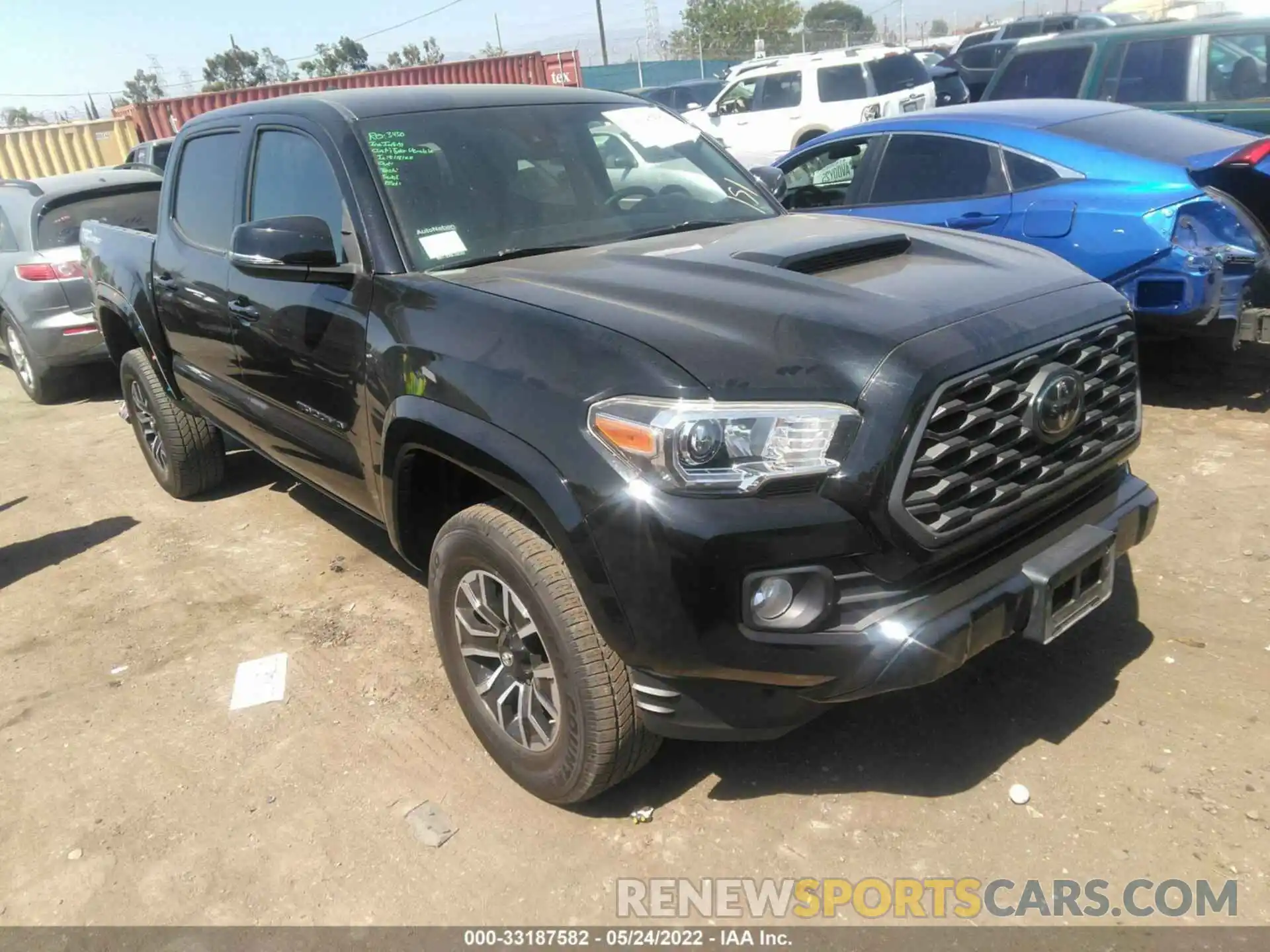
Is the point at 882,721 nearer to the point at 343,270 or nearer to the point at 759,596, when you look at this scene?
the point at 759,596

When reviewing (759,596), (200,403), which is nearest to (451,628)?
(759,596)

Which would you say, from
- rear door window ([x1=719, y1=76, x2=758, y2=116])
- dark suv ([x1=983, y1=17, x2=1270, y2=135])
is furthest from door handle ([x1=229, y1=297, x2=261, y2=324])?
rear door window ([x1=719, y1=76, x2=758, y2=116])

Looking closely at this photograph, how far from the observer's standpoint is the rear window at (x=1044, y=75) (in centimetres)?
789

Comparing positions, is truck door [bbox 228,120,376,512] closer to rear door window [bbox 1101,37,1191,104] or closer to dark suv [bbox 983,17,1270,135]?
dark suv [bbox 983,17,1270,135]

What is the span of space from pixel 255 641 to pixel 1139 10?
32.1 metres

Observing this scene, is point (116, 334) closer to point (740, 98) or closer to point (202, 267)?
point (202, 267)

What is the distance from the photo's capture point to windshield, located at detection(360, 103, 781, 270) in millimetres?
3152

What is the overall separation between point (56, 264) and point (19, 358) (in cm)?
114

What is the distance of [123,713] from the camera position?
3518mm

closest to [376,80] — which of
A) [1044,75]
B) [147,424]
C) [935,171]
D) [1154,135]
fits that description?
[1044,75]

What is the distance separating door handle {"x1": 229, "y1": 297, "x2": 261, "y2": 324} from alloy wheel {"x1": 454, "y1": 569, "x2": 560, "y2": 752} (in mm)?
1527

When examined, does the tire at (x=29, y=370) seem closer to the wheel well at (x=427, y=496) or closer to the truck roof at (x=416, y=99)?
the truck roof at (x=416, y=99)

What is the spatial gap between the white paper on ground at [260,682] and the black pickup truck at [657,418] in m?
0.72

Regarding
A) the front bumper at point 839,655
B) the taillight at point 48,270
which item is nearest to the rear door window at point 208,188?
the front bumper at point 839,655
